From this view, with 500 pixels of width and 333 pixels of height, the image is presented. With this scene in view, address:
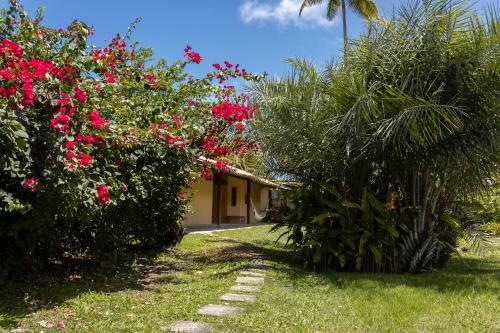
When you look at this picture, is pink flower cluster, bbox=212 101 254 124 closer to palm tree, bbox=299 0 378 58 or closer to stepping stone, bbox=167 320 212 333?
stepping stone, bbox=167 320 212 333

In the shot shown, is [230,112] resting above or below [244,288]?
above

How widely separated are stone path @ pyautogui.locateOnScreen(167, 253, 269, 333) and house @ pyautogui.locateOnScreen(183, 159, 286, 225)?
9132 mm

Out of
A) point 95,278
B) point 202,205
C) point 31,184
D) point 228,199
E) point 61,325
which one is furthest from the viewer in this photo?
point 228,199

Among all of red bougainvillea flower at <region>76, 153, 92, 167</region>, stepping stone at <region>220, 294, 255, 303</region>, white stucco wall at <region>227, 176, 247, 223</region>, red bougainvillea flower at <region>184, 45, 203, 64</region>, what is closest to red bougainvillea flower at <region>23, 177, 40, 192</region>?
red bougainvillea flower at <region>76, 153, 92, 167</region>

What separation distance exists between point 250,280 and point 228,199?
14.7 metres

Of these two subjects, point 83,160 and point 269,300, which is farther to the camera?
point 269,300

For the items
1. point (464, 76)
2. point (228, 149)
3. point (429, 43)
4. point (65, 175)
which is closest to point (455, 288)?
point (464, 76)

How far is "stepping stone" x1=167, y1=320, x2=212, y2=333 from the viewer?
13.3 ft

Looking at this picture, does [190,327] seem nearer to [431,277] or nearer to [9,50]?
[9,50]

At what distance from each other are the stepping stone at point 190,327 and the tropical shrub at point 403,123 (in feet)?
11.5

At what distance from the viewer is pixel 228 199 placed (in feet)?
69.4

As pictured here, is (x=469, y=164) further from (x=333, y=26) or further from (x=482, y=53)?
(x=333, y=26)

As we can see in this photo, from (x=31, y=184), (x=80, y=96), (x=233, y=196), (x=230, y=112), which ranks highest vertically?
(x=230, y=112)

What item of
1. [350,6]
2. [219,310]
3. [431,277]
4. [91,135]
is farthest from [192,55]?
[350,6]
